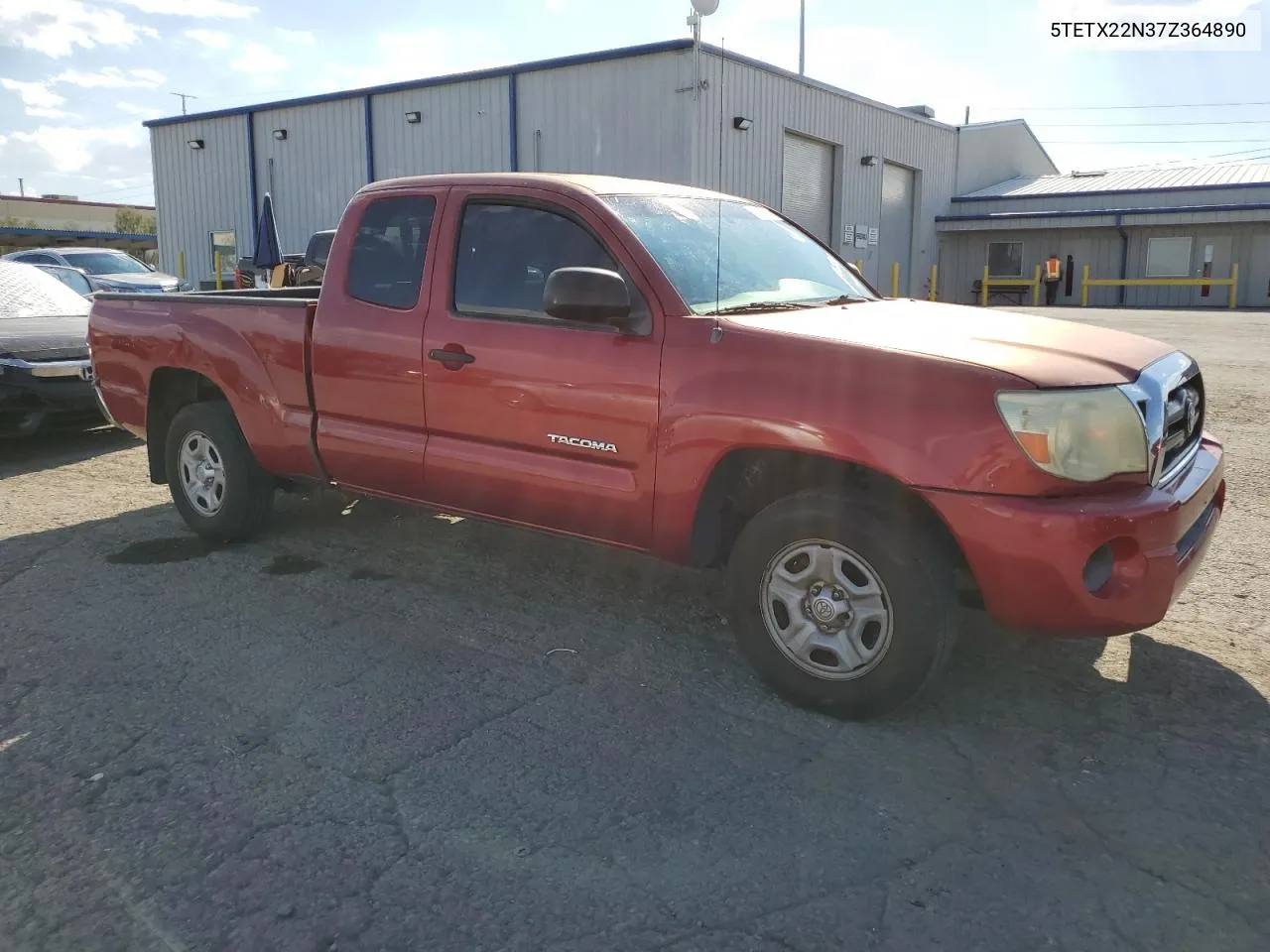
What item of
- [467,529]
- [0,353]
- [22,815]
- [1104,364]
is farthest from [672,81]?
[22,815]

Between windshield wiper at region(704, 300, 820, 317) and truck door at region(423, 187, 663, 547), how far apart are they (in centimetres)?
33

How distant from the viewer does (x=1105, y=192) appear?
32.2 m

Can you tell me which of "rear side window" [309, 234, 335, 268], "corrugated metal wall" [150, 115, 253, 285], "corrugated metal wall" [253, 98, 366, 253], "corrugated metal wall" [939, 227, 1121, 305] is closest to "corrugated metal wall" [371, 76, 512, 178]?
"corrugated metal wall" [253, 98, 366, 253]

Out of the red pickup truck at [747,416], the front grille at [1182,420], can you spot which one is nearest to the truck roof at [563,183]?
the red pickup truck at [747,416]

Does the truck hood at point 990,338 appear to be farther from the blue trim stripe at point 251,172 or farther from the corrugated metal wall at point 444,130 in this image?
the blue trim stripe at point 251,172

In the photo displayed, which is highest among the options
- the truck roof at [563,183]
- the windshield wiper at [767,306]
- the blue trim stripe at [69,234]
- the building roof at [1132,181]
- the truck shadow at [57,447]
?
the building roof at [1132,181]

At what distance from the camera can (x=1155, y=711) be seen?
3.48m

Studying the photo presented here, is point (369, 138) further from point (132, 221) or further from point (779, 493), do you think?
point (132, 221)

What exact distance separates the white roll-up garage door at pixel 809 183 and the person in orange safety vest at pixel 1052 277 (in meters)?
9.79

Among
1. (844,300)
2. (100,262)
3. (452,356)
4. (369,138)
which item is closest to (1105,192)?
(369,138)

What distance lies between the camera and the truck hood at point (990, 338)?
3123 millimetres

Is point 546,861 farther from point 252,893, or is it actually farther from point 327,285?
point 327,285

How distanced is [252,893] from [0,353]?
676 centimetres

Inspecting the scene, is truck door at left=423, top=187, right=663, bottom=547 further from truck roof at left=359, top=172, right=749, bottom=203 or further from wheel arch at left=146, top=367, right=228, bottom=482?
wheel arch at left=146, top=367, right=228, bottom=482
